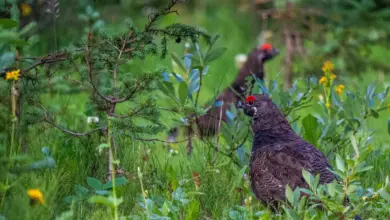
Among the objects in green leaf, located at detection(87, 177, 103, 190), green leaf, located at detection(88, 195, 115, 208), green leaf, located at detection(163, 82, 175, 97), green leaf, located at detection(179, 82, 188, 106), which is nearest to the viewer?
green leaf, located at detection(88, 195, 115, 208)

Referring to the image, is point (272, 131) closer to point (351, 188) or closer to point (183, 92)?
point (183, 92)

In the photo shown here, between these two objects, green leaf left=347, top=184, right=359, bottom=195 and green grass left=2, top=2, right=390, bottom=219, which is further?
green grass left=2, top=2, right=390, bottom=219

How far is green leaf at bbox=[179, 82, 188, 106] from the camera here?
16.3 feet

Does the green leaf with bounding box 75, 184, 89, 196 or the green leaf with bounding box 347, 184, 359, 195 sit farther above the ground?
the green leaf with bounding box 75, 184, 89, 196

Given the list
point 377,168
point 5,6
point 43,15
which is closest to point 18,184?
point 5,6

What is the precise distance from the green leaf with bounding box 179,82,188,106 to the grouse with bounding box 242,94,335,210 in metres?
0.59

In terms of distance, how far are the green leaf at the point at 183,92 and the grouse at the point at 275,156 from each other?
0.59 m

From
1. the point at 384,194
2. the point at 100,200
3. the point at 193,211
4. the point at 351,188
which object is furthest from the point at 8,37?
the point at 384,194

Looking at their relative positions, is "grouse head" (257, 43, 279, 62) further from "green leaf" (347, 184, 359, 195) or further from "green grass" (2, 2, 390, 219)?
"green leaf" (347, 184, 359, 195)

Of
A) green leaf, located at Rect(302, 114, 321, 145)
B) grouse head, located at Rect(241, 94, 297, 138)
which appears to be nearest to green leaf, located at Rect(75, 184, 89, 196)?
grouse head, located at Rect(241, 94, 297, 138)

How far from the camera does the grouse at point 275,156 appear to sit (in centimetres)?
474

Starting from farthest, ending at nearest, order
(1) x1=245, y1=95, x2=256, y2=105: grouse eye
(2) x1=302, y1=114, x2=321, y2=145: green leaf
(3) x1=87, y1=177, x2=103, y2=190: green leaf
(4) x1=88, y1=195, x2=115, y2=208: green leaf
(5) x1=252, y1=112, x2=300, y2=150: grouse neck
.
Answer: (2) x1=302, y1=114, x2=321, y2=145: green leaf < (1) x1=245, y1=95, x2=256, y2=105: grouse eye < (5) x1=252, y1=112, x2=300, y2=150: grouse neck < (3) x1=87, y1=177, x2=103, y2=190: green leaf < (4) x1=88, y1=195, x2=115, y2=208: green leaf

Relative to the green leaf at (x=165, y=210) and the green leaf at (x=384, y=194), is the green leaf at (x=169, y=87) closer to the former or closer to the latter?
the green leaf at (x=165, y=210)

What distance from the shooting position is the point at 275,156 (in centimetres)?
495
